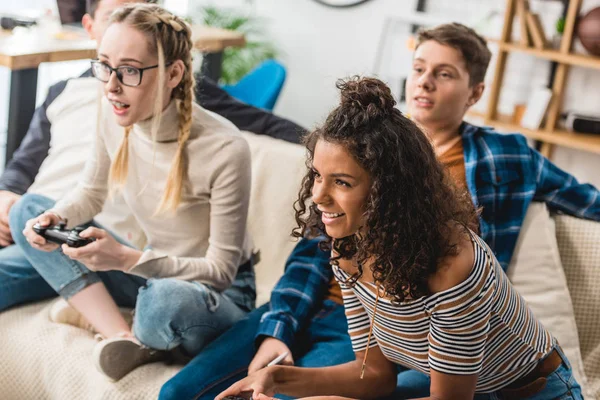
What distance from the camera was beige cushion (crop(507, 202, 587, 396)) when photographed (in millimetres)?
1893

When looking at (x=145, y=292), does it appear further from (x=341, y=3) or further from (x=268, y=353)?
(x=341, y=3)

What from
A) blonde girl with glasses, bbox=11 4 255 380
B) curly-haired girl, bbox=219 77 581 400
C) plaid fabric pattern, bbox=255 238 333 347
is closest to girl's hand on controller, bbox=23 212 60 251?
blonde girl with glasses, bbox=11 4 255 380

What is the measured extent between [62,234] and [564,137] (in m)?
2.95

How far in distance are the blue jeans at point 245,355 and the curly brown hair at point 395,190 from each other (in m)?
0.40

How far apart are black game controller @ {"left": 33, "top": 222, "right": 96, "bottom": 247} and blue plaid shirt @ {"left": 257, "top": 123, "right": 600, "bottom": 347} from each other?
0.45 meters

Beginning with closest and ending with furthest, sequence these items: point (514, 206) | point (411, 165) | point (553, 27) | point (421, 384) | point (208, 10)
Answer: point (411, 165) < point (421, 384) < point (514, 206) < point (553, 27) < point (208, 10)

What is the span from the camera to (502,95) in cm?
448

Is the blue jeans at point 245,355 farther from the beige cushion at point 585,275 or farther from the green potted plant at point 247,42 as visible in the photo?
the green potted plant at point 247,42

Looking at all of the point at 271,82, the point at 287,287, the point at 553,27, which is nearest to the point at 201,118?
the point at 287,287

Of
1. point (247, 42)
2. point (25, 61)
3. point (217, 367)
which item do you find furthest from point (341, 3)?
point (217, 367)

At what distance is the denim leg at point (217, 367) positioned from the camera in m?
1.59

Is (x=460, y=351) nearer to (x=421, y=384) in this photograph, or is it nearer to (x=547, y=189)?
(x=421, y=384)

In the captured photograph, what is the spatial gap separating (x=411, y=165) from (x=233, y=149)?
0.64 meters

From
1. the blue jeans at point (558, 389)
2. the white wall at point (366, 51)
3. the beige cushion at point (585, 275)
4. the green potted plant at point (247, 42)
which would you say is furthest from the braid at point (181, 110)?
the green potted plant at point (247, 42)
